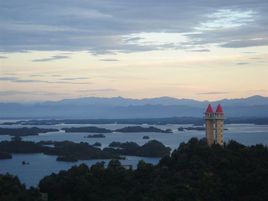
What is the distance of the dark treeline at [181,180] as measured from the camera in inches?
530

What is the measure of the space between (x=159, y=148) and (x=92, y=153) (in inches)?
173

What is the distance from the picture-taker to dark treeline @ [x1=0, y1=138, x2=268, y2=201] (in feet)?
44.1

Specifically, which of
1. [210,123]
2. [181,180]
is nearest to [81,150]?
[210,123]

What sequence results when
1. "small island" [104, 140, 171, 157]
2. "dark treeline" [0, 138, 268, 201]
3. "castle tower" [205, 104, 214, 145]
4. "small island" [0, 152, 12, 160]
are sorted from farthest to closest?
"small island" [0, 152, 12, 160] → "small island" [104, 140, 171, 157] → "castle tower" [205, 104, 214, 145] → "dark treeline" [0, 138, 268, 201]

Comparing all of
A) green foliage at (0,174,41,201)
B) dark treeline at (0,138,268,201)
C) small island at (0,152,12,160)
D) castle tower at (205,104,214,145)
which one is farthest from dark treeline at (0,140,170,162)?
green foliage at (0,174,41,201)

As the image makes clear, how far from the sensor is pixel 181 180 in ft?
47.4

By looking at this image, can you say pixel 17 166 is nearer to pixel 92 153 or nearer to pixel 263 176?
pixel 92 153

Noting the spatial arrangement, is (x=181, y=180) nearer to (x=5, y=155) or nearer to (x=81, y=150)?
(x=81, y=150)

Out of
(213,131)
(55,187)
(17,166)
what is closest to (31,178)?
(17,166)

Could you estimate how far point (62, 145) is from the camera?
40.0 metres

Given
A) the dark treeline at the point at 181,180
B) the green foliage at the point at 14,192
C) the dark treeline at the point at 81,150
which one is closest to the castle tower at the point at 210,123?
the dark treeline at the point at 181,180

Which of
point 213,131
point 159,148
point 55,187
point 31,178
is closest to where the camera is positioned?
point 55,187

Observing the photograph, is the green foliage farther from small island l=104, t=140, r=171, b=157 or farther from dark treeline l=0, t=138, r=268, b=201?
small island l=104, t=140, r=171, b=157

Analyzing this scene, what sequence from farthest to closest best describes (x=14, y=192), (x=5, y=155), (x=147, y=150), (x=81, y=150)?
(x=81, y=150), (x=5, y=155), (x=147, y=150), (x=14, y=192)
